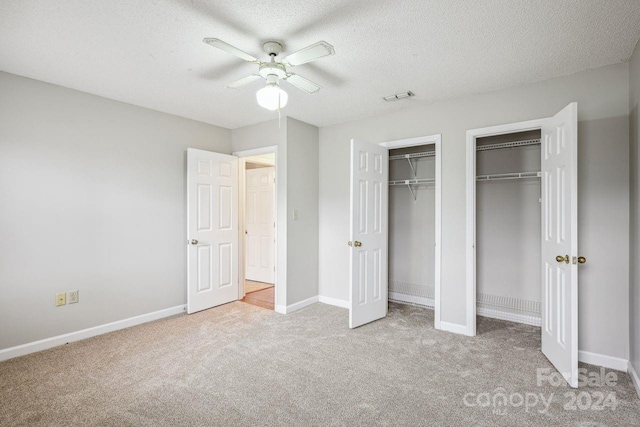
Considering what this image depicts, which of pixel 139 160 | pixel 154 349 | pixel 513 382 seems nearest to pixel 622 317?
pixel 513 382

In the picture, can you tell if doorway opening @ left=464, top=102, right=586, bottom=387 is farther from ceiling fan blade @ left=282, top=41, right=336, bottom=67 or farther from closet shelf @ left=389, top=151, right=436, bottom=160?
ceiling fan blade @ left=282, top=41, right=336, bottom=67

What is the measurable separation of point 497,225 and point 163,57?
3940 millimetres

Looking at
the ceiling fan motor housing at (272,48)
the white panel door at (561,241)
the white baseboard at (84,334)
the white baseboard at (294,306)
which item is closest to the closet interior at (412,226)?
the white baseboard at (294,306)

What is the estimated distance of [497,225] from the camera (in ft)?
13.1

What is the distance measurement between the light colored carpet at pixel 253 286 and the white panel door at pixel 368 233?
2254 millimetres

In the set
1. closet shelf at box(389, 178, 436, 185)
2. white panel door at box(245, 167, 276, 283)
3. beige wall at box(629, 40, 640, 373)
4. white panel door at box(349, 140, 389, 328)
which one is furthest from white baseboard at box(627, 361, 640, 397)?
white panel door at box(245, 167, 276, 283)

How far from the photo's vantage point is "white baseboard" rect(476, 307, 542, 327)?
12.1 ft

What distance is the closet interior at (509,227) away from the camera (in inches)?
147

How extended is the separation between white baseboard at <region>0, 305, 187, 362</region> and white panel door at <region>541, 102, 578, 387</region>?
398 centimetres

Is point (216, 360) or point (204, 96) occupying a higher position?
point (204, 96)

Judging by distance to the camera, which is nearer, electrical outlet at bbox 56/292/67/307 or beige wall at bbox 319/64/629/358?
beige wall at bbox 319/64/629/358

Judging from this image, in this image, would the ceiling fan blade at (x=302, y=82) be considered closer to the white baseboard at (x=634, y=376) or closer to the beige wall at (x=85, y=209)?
the beige wall at (x=85, y=209)

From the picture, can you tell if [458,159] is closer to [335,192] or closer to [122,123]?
[335,192]

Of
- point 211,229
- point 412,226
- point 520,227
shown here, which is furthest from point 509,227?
point 211,229
